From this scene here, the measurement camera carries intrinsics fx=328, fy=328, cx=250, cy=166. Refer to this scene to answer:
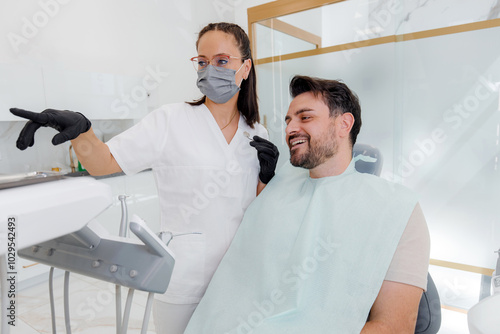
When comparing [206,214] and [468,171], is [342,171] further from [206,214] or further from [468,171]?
[468,171]

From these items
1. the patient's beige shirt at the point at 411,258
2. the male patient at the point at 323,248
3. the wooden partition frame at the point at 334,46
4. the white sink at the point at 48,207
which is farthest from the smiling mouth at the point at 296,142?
the wooden partition frame at the point at 334,46

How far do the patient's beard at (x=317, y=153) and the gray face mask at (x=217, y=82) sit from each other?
374 millimetres

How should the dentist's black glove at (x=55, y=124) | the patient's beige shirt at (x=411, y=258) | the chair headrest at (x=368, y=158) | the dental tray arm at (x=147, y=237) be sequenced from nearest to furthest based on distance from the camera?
the dental tray arm at (x=147, y=237) → the dentist's black glove at (x=55, y=124) → the patient's beige shirt at (x=411, y=258) → the chair headrest at (x=368, y=158)

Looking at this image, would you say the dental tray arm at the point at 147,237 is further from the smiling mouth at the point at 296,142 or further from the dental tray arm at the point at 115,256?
the smiling mouth at the point at 296,142

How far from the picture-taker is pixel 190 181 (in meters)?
1.21

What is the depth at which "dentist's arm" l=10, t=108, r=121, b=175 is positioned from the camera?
0.75 metres

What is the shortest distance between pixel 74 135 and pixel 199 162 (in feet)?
1.40

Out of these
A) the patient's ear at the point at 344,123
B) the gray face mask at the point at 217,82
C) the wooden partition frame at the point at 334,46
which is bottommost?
the patient's ear at the point at 344,123

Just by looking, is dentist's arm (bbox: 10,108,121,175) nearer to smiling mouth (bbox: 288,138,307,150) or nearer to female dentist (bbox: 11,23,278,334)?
female dentist (bbox: 11,23,278,334)

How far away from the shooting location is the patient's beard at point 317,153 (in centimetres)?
131

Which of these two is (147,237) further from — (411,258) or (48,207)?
(411,258)

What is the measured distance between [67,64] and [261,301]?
3.24m

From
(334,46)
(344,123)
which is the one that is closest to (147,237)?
(344,123)

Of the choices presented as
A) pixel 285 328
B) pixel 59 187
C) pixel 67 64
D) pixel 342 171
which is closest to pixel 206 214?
pixel 285 328
